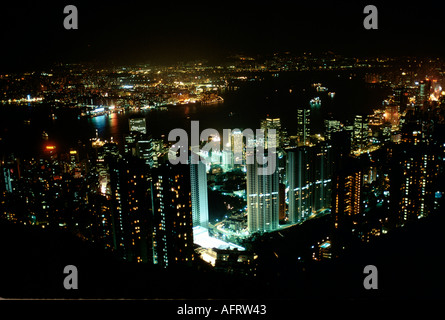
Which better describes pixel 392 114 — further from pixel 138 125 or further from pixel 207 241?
pixel 207 241

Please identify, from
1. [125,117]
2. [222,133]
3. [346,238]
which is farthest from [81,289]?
[125,117]

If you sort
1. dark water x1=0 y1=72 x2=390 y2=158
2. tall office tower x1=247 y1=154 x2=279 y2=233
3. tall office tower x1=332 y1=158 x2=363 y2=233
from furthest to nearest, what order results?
tall office tower x1=247 y1=154 x2=279 y2=233 < dark water x1=0 y1=72 x2=390 y2=158 < tall office tower x1=332 y1=158 x2=363 y2=233

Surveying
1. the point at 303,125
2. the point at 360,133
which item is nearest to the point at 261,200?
the point at 303,125

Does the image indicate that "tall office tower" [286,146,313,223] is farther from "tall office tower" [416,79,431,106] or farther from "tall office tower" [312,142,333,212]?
"tall office tower" [416,79,431,106]

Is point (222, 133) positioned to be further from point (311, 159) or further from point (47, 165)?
point (47, 165)

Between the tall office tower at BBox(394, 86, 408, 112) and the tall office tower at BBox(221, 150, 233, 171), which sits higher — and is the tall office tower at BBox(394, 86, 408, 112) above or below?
above

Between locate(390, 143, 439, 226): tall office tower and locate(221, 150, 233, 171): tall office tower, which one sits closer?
locate(390, 143, 439, 226): tall office tower

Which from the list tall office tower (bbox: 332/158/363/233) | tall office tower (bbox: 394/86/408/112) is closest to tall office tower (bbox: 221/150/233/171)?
tall office tower (bbox: 332/158/363/233)
